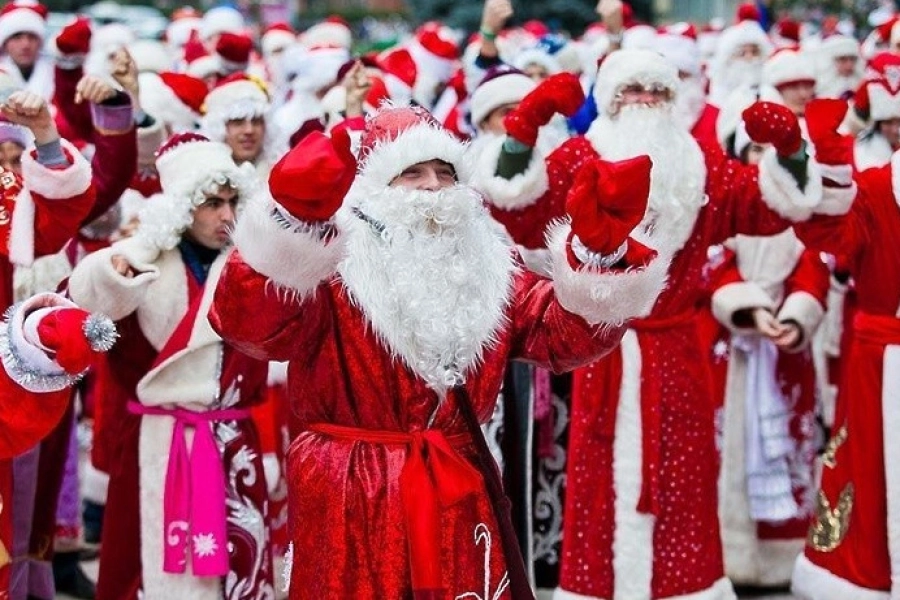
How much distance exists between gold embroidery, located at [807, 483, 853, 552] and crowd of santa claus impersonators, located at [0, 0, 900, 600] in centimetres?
2

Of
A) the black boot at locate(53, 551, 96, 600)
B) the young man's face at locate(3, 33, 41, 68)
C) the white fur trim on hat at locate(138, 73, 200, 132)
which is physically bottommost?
the black boot at locate(53, 551, 96, 600)

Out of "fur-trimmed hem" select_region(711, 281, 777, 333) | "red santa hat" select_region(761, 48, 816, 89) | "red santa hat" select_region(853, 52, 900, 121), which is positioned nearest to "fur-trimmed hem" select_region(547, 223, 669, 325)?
"red santa hat" select_region(853, 52, 900, 121)

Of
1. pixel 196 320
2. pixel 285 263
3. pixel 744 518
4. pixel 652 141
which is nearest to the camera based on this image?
pixel 285 263

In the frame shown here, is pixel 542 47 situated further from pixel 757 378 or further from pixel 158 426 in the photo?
pixel 158 426

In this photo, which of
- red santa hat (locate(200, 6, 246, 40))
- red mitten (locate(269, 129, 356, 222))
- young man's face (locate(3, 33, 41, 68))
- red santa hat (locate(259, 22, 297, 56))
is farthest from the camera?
red santa hat (locate(200, 6, 246, 40))

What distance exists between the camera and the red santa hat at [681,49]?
8.13 meters

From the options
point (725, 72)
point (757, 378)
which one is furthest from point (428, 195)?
point (725, 72)

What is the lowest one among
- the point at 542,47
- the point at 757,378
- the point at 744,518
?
the point at 744,518

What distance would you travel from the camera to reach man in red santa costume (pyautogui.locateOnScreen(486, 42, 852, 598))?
5.51m

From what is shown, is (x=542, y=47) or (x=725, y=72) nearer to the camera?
(x=542, y=47)

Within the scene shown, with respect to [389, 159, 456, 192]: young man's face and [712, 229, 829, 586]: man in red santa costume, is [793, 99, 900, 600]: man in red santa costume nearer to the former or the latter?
[712, 229, 829, 586]: man in red santa costume

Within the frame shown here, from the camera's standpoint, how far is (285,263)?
3449 millimetres

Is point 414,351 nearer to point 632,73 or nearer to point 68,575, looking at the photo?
point 632,73

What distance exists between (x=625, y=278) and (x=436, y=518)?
74 cm
